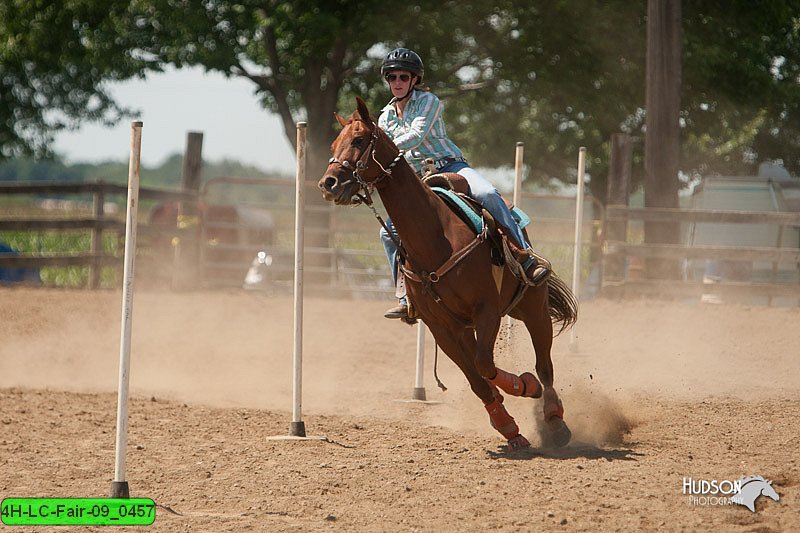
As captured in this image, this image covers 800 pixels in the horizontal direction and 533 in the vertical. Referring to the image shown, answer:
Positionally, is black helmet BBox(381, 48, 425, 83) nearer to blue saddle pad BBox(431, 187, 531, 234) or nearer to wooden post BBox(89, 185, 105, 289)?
blue saddle pad BBox(431, 187, 531, 234)

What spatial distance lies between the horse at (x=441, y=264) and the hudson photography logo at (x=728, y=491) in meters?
1.65

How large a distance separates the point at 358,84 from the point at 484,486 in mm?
Result: 18548

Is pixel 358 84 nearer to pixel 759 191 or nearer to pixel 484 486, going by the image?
pixel 759 191

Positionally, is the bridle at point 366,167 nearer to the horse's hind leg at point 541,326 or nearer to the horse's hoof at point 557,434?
the horse's hind leg at point 541,326

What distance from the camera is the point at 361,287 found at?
1834cm

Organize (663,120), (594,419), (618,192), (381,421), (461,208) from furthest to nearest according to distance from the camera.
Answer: (663,120) → (618,192) → (381,421) → (594,419) → (461,208)

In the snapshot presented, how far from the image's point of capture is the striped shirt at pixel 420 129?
298 inches

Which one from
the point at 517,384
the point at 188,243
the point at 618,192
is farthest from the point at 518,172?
the point at 188,243

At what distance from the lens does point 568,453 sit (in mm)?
7082

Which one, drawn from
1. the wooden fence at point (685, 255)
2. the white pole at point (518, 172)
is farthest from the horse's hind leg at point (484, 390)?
the wooden fence at point (685, 255)

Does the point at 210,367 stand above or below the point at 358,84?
below

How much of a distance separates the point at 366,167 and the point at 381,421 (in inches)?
118

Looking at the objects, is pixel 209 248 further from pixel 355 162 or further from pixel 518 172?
pixel 355 162

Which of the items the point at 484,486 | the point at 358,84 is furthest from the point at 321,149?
the point at 484,486
